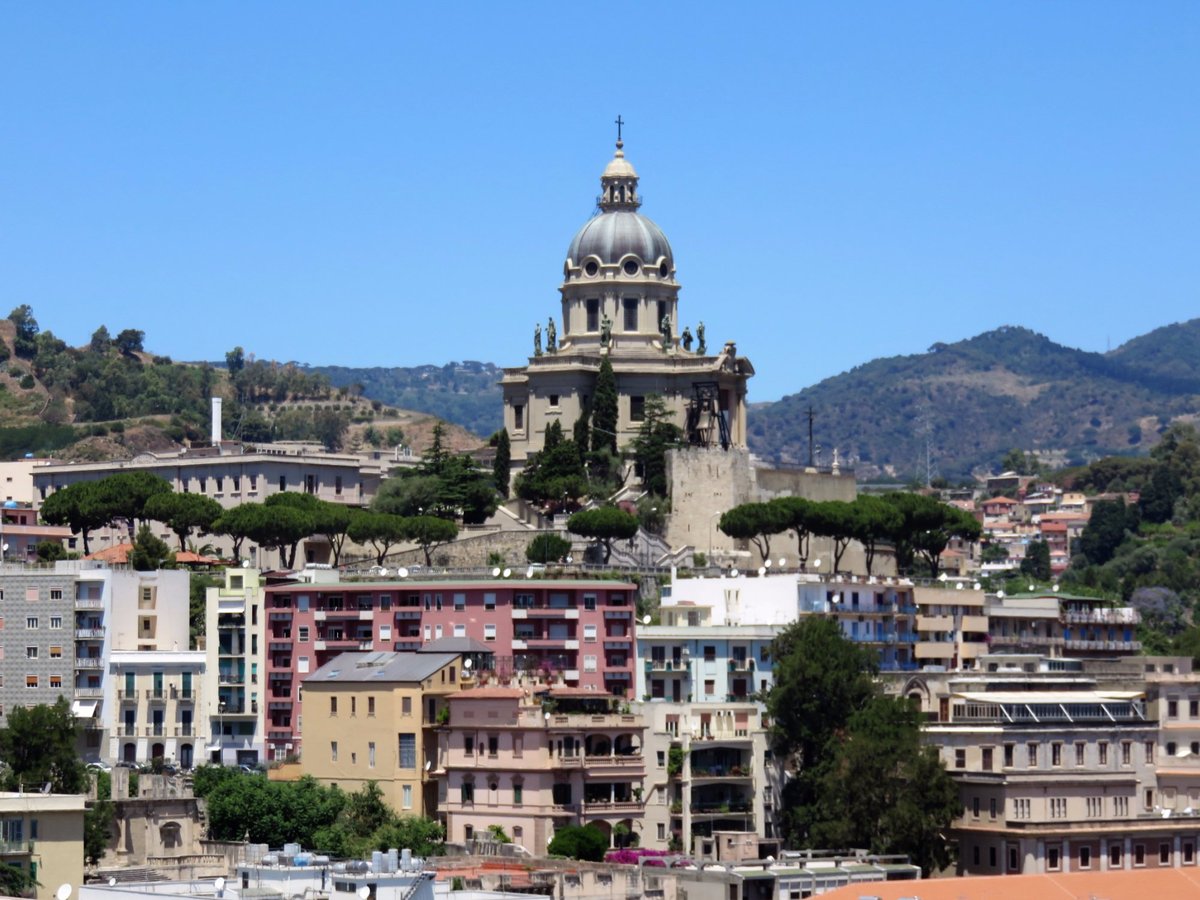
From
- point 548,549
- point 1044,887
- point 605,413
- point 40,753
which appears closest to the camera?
point 1044,887

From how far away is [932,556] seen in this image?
447 feet

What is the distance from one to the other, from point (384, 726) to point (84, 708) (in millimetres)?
14428

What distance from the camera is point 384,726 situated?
93.5 meters

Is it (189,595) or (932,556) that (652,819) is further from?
(932,556)

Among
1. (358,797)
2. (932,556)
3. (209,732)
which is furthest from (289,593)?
(932,556)

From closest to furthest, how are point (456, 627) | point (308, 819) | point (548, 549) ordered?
point (308, 819) → point (456, 627) → point (548, 549)

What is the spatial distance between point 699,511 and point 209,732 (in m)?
32.7

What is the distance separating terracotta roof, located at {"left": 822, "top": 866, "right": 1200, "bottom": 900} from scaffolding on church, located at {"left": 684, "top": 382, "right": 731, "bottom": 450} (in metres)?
57.8

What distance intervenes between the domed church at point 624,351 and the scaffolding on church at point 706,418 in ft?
0.15

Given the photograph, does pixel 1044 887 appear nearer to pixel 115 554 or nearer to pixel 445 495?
pixel 115 554

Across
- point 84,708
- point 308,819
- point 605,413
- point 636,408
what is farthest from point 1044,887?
point 636,408

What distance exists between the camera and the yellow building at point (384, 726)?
3654 inches

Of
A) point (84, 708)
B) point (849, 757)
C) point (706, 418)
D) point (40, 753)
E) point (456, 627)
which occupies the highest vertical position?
point (706, 418)

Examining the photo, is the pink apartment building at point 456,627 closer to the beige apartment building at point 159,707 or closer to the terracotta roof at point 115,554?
the beige apartment building at point 159,707
